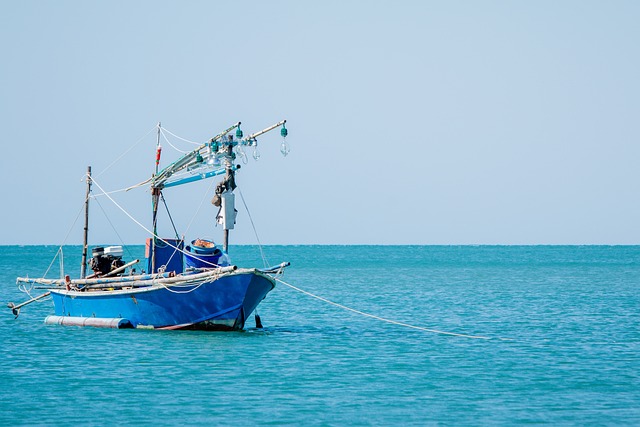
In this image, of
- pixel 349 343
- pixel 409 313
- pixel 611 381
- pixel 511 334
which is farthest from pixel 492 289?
pixel 611 381

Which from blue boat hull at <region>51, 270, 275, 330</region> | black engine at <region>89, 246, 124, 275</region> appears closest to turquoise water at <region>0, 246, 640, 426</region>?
blue boat hull at <region>51, 270, 275, 330</region>

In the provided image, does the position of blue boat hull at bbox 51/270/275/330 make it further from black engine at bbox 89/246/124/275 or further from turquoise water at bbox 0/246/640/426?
black engine at bbox 89/246/124/275

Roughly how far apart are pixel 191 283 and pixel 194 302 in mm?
1059

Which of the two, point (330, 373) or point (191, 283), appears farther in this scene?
point (191, 283)

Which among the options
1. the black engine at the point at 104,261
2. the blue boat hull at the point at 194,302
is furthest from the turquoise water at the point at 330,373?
the black engine at the point at 104,261

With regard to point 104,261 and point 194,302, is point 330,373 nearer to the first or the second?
point 194,302

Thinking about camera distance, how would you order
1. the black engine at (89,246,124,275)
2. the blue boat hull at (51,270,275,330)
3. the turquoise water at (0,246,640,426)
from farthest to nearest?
the black engine at (89,246,124,275) < the blue boat hull at (51,270,275,330) < the turquoise water at (0,246,640,426)

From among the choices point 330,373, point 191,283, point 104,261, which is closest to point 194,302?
point 191,283

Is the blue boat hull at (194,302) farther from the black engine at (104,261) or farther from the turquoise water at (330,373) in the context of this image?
the black engine at (104,261)

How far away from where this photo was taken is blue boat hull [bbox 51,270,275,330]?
3484cm

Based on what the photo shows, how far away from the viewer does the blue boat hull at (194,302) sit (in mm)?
34844

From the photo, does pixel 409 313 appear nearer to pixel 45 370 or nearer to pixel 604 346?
pixel 604 346

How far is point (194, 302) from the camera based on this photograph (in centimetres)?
3566

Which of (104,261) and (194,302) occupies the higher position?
(104,261)
